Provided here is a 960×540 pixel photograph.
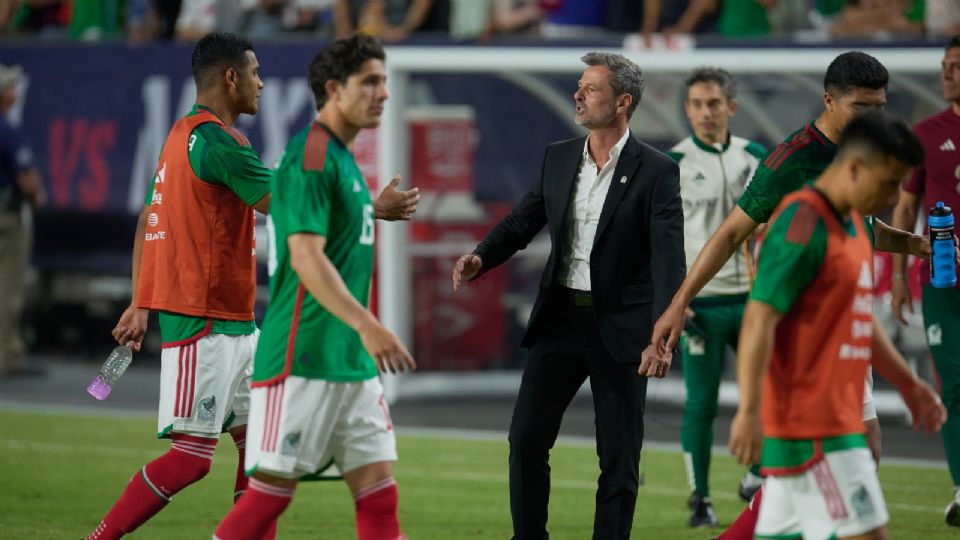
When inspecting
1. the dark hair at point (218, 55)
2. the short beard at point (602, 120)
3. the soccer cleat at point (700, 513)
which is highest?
the dark hair at point (218, 55)

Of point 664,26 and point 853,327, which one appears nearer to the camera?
point 853,327

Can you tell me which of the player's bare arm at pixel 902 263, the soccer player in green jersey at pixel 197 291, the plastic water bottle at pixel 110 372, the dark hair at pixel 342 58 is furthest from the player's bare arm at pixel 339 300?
the player's bare arm at pixel 902 263

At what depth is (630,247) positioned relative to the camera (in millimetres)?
6984

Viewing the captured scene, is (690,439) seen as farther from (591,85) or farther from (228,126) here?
(228,126)

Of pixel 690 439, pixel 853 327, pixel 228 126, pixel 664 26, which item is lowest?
pixel 690 439

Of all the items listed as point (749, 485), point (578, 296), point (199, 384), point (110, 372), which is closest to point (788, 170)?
point (578, 296)

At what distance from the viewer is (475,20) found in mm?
15664

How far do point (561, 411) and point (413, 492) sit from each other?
339 cm

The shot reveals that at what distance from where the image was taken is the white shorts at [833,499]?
5.00 metres

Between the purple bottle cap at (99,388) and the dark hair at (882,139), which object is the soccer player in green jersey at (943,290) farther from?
the purple bottle cap at (99,388)

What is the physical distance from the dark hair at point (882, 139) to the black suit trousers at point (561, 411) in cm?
212

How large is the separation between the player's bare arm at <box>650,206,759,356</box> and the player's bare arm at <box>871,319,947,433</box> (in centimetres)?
99

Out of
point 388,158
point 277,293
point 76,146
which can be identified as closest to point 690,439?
point 277,293

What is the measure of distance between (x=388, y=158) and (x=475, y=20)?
1893 millimetres
